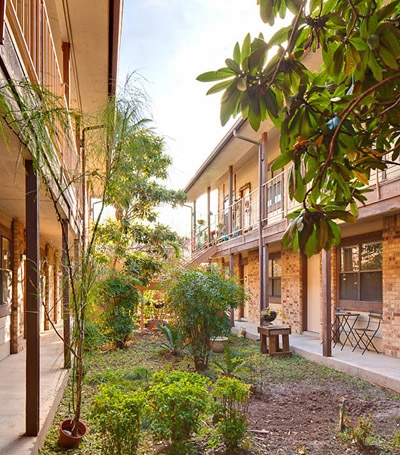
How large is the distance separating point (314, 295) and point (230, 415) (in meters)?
7.74

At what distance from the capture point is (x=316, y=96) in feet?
7.36

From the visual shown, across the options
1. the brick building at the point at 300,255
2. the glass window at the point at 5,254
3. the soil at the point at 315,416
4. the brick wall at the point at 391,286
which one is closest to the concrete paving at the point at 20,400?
the glass window at the point at 5,254

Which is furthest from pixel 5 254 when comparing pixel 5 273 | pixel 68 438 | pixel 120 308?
pixel 68 438

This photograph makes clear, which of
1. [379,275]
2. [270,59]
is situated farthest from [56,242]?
[270,59]

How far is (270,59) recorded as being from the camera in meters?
2.19

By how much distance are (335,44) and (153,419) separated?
336 cm

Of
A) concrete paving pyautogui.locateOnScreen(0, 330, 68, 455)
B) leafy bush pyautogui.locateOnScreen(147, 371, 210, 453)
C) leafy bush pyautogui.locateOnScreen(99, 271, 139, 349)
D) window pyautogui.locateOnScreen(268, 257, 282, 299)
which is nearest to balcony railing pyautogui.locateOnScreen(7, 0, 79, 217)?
leafy bush pyautogui.locateOnScreen(147, 371, 210, 453)

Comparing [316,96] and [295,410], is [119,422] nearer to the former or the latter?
[316,96]

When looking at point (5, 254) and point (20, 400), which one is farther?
point (5, 254)

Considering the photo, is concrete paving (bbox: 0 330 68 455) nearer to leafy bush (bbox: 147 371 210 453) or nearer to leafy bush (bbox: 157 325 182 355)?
leafy bush (bbox: 147 371 210 453)

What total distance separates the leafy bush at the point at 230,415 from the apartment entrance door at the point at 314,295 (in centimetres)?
729

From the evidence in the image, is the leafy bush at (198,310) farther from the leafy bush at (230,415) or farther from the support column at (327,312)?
the leafy bush at (230,415)

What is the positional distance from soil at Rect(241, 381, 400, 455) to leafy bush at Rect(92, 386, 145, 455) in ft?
4.27

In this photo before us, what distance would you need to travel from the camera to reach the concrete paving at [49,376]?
158 inches
